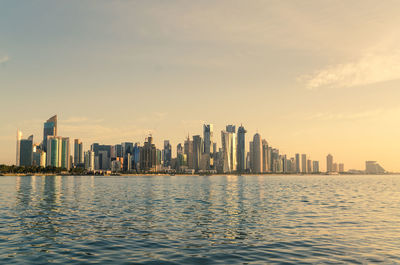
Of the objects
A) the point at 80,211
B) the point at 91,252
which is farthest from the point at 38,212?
the point at 91,252

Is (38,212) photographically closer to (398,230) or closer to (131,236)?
(131,236)

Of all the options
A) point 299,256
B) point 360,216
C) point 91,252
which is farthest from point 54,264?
point 360,216

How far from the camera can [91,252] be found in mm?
28844

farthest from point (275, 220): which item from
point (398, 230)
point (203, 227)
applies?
point (398, 230)

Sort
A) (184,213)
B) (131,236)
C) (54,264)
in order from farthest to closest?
(184,213) → (131,236) → (54,264)

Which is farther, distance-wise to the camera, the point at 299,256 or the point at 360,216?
the point at 360,216

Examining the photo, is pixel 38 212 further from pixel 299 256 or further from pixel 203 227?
Answer: pixel 299 256

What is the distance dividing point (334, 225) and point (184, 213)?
2291 cm

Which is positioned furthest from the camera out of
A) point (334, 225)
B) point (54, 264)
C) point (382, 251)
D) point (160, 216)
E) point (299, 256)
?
point (160, 216)

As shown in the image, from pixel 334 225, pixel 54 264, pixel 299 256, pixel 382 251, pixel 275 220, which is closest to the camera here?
pixel 54 264

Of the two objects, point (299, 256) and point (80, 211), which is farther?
point (80, 211)

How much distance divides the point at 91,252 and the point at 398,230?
35.0 meters

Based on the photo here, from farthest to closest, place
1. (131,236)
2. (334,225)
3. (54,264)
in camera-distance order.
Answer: (334,225), (131,236), (54,264)

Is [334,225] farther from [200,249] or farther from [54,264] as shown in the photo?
[54,264]
